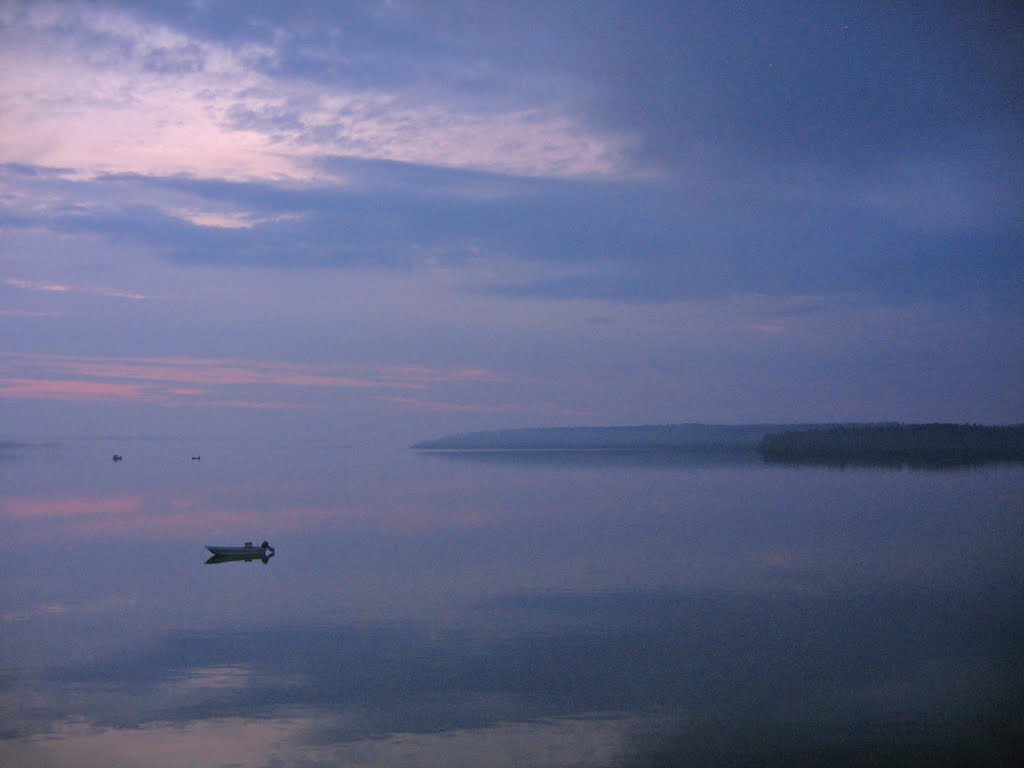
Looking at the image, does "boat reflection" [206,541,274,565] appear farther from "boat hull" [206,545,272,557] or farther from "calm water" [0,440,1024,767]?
"calm water" [0,440,1024,767]

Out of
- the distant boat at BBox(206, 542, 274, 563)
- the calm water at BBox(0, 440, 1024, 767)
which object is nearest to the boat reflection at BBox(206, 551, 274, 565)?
the distant boat at BBox(206, 542, 274, 563)

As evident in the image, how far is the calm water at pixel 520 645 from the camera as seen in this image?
14.4 m

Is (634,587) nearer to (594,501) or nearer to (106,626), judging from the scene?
(106,626)

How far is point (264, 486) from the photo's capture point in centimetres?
8319

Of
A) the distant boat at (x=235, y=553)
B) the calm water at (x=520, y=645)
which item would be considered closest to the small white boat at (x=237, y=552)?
the distant boat at (x=235, y=553)

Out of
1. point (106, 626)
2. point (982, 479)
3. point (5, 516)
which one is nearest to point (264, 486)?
point (5, 516)

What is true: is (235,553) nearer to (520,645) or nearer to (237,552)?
(237,552)

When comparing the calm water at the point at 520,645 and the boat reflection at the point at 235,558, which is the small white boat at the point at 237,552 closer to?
the boat reflection at the point at 235,558

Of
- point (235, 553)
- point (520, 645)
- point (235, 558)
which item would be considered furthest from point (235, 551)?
point (520, 645)

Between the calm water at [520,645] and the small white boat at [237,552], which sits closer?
the calm water at [520,645]

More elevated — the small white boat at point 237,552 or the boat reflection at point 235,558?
the small white boat at point 237,552

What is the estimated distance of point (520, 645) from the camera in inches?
807

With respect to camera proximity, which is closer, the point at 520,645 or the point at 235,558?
the point at 520,645

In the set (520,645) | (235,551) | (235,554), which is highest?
(520,645)
